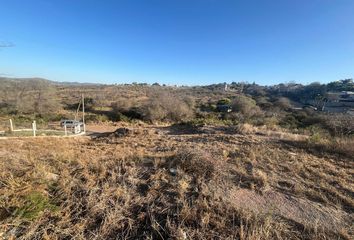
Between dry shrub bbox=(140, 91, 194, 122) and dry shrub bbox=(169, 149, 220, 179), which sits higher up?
dry shrub bbox=(169, 149, 220, 179)

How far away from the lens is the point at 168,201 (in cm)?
288

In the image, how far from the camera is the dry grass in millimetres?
2297

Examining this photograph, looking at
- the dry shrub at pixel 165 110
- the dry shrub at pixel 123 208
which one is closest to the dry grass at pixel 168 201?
the dry shrub at pixel 123 208

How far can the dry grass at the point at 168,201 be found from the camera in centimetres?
230

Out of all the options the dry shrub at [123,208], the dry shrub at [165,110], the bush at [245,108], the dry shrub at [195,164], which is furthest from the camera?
the bush at [245,108]

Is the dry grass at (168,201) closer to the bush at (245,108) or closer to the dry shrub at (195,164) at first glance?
the dry shrub at (195,164)

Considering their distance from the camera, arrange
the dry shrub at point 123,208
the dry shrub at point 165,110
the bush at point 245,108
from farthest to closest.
→ the bush at point 245,108
the dry shrub at point 165,110
the dry shrub at point 123,208

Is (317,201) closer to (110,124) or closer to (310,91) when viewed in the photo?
(110,124)

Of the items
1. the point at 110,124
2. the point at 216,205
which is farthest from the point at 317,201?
the point at 110,124

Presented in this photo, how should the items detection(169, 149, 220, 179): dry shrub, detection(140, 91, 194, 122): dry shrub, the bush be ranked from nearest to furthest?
1. detection(169, 149, 220, 179): dry shrub
2. detection(140, 91, 194, 122): dry shrub
3. the bush

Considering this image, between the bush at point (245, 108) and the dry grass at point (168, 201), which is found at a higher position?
the dry grass at point (168, 201)

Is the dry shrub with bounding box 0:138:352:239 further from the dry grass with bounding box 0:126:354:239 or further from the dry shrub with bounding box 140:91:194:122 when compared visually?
the dry shrub with bounding box 140:91:194:122

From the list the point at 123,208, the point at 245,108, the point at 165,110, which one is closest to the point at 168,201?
the point at 123,208

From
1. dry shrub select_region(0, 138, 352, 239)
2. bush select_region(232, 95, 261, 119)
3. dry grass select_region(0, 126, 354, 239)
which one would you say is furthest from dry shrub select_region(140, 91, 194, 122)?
dry shrub select_region(0, 138, 352, 239)
